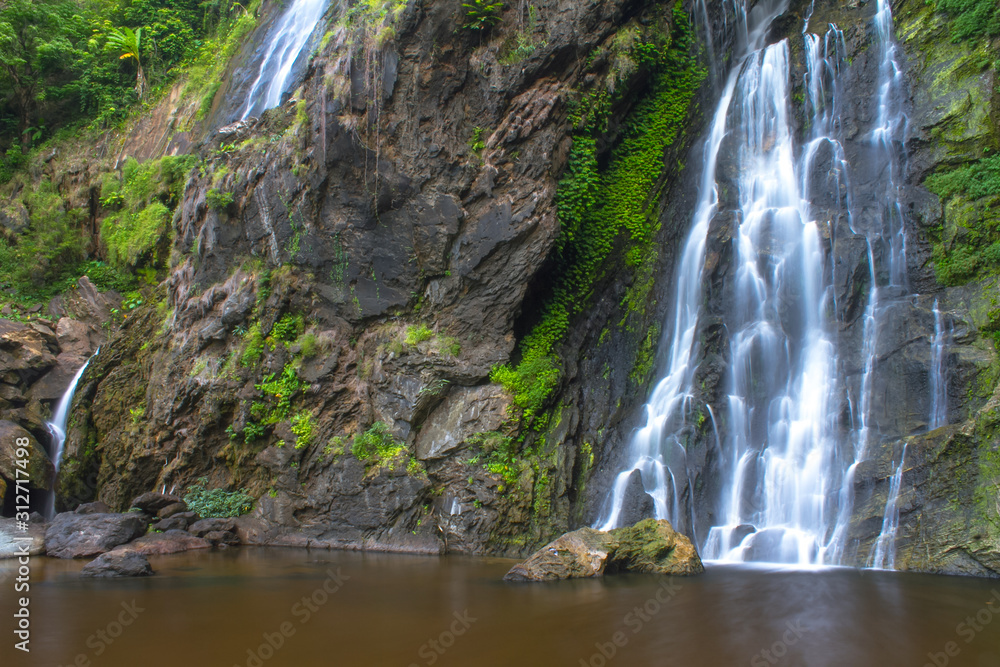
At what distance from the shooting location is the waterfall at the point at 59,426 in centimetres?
1411

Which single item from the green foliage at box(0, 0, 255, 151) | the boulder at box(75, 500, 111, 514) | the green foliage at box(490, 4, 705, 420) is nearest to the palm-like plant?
the green foliage at box(0, 0, 255, 151)

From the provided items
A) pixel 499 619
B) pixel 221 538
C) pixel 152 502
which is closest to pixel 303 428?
pixel 221 538

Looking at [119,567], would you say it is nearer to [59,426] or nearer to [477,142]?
[59,426]

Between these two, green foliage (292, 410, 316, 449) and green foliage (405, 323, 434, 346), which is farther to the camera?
green foliage (292, 410, 316, 449)

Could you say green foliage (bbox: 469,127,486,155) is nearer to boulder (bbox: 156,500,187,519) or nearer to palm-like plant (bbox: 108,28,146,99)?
boulder (bbox: 156,500,187,519)

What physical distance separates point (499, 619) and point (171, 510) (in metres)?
9.36

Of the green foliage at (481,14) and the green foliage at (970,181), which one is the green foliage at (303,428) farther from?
the green foliage at (970,181)

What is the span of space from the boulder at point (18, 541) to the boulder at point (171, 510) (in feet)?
6.47

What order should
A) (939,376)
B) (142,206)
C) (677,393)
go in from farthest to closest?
(142,206) < (677,393) < (939,376)

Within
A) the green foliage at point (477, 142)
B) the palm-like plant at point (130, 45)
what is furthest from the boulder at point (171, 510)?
the palm-like plant at point (130, 45)

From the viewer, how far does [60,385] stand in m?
15.4

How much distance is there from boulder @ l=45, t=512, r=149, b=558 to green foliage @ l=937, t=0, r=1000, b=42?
18379 millimetres

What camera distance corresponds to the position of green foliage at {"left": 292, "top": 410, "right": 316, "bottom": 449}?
1293cm

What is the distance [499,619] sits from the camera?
639cm
